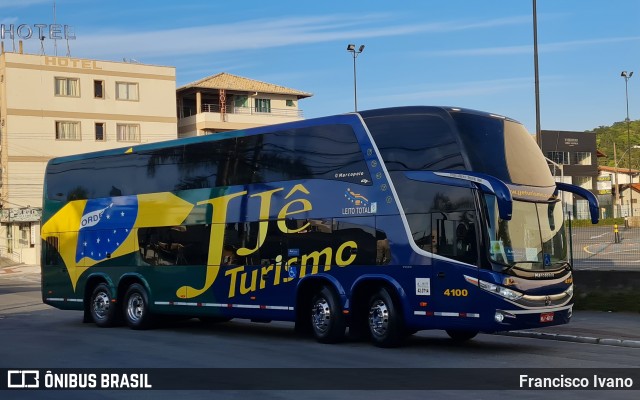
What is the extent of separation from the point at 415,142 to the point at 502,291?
303cm

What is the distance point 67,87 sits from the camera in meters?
71.1

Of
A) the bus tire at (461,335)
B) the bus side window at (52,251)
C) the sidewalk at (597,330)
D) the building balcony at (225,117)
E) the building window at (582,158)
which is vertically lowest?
the sidewalk at (597,330)

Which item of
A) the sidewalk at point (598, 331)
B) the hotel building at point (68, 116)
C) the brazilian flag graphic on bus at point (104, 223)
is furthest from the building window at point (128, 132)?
the sidewalk at point (598, 331)

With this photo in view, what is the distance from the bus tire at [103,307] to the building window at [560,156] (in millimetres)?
95578

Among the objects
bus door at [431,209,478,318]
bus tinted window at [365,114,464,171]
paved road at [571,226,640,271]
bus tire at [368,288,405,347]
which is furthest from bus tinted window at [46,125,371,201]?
paved road at [571,226,640,271]

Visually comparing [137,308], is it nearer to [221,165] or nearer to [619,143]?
[221,165]

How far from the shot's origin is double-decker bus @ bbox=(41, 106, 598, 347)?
15.1 metres

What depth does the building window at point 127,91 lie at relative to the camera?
73688 mm

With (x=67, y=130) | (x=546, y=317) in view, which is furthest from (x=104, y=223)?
(x=67, y=130)

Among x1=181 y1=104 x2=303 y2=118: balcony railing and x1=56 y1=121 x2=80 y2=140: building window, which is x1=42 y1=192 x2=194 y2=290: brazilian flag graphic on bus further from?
x1=181 y1=104 x2=303 y2=118: balcony railing

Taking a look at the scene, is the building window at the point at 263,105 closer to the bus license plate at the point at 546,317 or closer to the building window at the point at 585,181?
the building window at the point at 585,181

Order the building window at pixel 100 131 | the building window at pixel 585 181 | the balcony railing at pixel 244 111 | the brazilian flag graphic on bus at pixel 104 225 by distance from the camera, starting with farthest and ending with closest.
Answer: the building window at pixel 585 181
the balcony railing at pixel 244 111
the building window at pixel 100 131
the brazilian flag graphic on bus at pixel 104 225

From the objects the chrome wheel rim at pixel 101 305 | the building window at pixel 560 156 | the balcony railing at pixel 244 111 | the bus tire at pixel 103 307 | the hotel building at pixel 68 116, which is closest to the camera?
the bus tire at pixel 103 307

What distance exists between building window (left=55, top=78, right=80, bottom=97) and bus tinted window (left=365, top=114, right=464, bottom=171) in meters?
58.5
